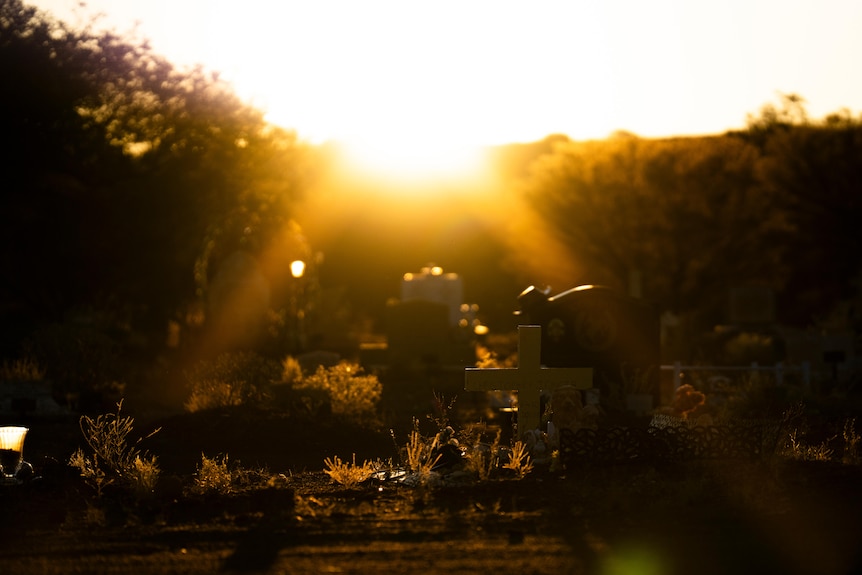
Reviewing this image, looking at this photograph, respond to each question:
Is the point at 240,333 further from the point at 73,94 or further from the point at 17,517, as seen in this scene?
the point at 17,517

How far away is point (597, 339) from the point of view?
21172mm

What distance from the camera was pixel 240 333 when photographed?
1351 inches

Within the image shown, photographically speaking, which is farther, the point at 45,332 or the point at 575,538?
the point at 45,332

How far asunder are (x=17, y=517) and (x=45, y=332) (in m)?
16.1

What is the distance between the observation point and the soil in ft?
29.2

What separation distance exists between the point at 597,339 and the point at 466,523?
37.4ft

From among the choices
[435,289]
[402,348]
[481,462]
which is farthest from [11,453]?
[435,289]

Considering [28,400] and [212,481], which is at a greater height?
[212,481]

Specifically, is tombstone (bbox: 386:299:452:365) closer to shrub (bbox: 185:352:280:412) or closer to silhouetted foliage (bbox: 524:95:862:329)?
shrub (bbox: 185:352:280:412)

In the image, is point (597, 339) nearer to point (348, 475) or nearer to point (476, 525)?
point (348, 475)

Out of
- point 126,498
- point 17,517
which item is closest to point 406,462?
point 126,498

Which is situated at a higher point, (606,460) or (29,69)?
(29,69)

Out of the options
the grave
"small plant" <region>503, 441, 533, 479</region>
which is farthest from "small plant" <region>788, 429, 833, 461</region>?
the grave

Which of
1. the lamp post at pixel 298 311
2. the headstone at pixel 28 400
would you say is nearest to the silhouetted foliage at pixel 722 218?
the lamp post at pixel 298 311
